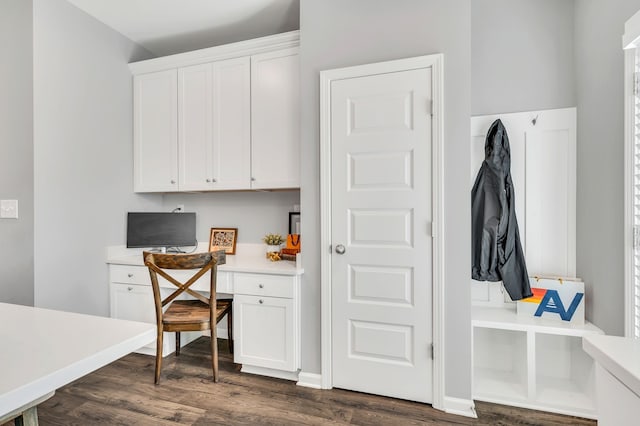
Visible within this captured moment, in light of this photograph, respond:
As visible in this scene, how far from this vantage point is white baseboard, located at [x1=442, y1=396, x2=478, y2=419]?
1.91 m

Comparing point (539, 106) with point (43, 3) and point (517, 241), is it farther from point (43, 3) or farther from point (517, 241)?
point (43, 3)

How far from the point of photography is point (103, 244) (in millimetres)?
2758

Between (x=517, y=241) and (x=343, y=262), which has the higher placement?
(x=517, y=241)

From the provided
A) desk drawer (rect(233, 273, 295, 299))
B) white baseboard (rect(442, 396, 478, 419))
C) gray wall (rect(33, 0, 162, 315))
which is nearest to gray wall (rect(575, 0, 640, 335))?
white baseboard (rect(442, 396, 478, 419))

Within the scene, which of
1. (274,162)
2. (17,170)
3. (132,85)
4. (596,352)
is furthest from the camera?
(132,85)

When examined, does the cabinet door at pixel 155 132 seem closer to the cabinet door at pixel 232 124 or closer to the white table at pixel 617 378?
the cabinet door at pixel 232 124

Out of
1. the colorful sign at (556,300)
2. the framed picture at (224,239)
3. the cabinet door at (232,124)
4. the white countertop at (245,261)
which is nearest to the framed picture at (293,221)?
the white countertop at (245,261)

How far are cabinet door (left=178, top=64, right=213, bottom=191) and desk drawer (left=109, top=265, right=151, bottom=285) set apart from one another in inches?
30.2

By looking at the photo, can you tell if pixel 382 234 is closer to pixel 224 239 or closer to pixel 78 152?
pixel 224 239

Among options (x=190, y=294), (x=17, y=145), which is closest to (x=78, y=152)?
(x=17, y=145)

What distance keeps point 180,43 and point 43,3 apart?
1.01m

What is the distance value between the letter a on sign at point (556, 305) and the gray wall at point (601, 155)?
0.10 meters

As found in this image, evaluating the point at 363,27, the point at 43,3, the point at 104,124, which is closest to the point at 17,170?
the point at 104,124

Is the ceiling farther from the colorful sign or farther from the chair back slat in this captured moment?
the colorful sign
